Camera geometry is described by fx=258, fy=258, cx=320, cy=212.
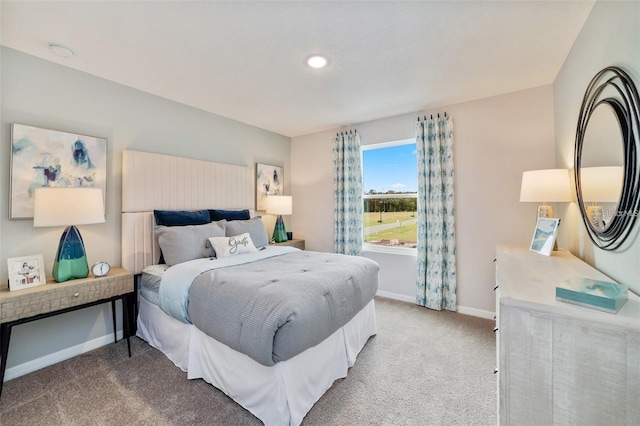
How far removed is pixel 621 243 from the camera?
1.28 metres

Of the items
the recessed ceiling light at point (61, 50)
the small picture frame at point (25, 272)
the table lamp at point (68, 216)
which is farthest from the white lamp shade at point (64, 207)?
the recessed ceiling light at point (61, 50)

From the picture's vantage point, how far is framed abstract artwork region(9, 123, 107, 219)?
208 cm

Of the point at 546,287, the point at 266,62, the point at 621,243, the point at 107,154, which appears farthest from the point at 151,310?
the point at 621,243

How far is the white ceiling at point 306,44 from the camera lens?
1.69m

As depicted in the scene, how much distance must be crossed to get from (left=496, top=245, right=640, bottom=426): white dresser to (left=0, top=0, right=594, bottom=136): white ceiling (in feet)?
5.99

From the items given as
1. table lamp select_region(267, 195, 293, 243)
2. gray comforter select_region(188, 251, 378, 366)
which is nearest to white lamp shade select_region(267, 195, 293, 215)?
table lamp select_region(267, 195, 293, 243)

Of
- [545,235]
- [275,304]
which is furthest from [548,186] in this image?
[275,304]

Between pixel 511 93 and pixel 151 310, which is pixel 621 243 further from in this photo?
pixel 151 310

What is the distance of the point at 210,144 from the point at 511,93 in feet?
12.3

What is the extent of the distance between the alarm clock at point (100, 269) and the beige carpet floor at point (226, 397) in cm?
77

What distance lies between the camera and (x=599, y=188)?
1488 millimetres

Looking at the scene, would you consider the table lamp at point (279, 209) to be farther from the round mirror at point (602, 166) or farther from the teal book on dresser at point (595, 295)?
the teal book on dresser at point (595, 295)

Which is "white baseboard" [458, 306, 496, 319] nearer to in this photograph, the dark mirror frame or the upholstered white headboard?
the dark mirror frame

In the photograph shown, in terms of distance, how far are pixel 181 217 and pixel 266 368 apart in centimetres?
203
